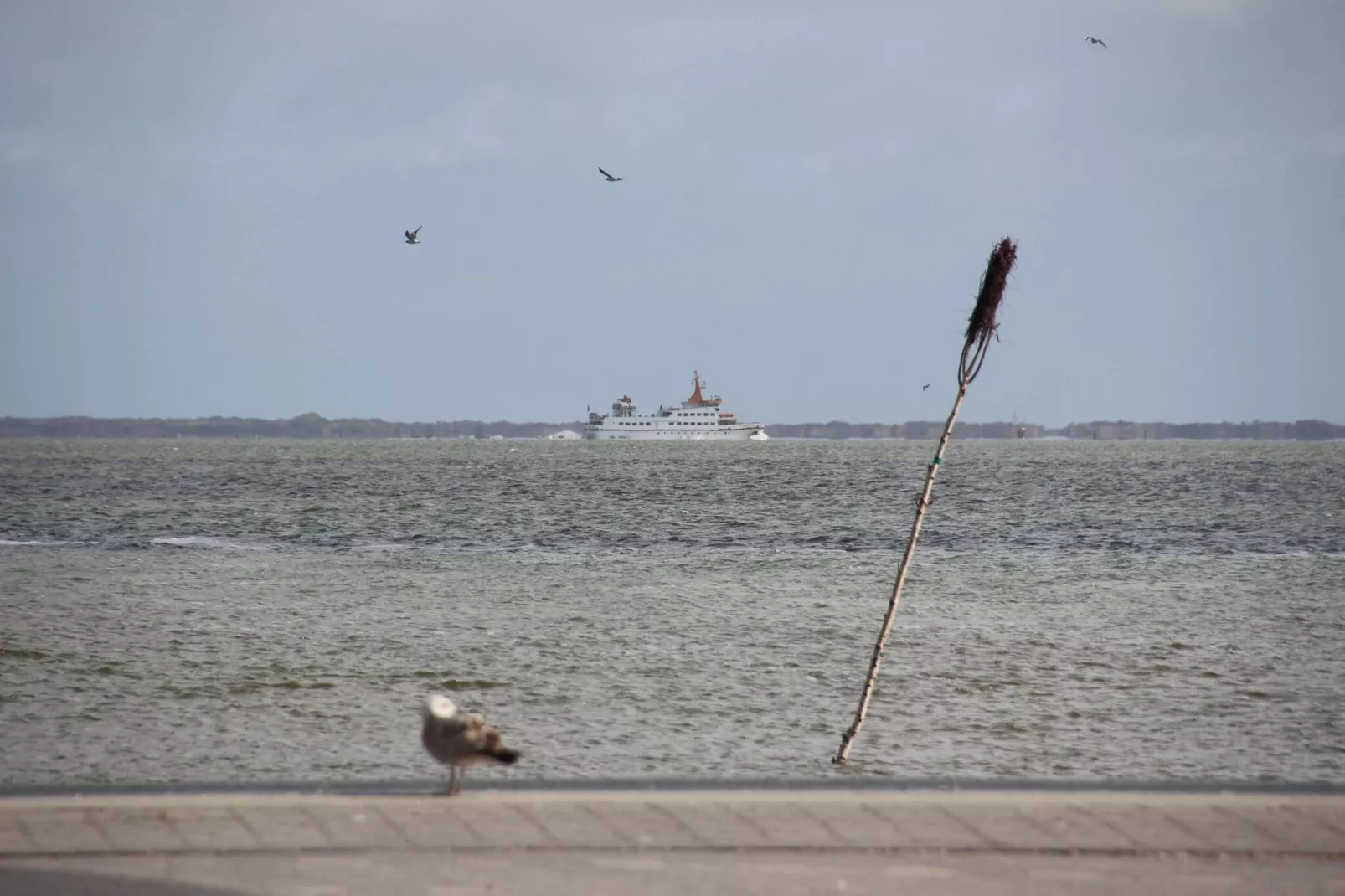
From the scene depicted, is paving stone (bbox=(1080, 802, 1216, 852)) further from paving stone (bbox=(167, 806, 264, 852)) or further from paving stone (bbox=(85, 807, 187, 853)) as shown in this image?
paving stone (bbox=(85, 807, 187, 853))

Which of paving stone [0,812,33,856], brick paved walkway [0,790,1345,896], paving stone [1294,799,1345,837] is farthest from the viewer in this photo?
paving stone [1294,799,1345,837]

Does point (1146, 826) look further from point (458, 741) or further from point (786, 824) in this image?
point (458, 741)

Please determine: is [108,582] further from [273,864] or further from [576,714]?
[273,864]

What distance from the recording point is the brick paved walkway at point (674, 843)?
19.6 feet

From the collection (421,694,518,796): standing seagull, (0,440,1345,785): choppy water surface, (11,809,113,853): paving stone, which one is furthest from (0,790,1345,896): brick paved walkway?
(0,440,1345,785): choppy water surface

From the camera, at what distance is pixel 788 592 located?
95.1 ft

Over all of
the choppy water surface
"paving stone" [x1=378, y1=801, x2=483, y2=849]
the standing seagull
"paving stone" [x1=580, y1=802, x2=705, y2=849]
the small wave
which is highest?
the standing seagull

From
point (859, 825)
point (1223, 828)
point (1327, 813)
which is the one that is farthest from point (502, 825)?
point (1327, 813)

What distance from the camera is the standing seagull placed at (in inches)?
299

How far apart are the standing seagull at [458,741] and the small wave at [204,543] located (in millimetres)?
34463

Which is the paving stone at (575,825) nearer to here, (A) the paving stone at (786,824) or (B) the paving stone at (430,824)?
(B) the paving stone at (430,824)

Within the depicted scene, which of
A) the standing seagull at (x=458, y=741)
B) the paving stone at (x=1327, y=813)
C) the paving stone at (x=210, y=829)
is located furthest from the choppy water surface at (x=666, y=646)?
the paving stone at (x=1327, y=813)

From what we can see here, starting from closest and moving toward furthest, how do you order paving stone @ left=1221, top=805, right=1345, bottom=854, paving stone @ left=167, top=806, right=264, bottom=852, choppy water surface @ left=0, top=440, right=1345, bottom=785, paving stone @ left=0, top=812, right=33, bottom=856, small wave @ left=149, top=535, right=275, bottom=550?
1. paving stone @ left=0, top=812, right=33, bottom=856
2. paving stone @ left=167, top=806, right=264, bottom=852
3. paving stone @ left=1221, top=805, right=1345, bottom=854
4. choppy water surface @ left=0, top=440, right=1345, bottom=785
5. small wave @ left=149, top=535, right=275, bottom=550

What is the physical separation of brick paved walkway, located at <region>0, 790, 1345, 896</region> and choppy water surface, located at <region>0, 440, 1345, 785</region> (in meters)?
4.83
